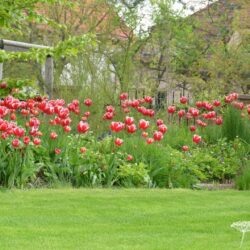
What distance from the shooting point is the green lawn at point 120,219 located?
6.04 meters

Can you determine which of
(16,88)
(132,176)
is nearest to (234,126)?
(132,176)

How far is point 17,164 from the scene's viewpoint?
9.58 m

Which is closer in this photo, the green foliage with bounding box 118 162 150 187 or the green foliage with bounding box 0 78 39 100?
the green foliage with bounding box 118 162 150 187

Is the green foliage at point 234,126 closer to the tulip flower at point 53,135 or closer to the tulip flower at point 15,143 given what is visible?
the tulip flower at point 53,135

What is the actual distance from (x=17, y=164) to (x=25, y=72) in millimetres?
16573

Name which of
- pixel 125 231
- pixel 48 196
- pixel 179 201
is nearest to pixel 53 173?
pixel 48 196

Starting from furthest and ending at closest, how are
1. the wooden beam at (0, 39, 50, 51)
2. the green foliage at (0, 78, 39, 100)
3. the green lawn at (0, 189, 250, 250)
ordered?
the wooden beam at (0, 39, 50, 51)
the green foliage at (0, 78, 39, 100)
the green lawn at (0, 189, 250, 250)

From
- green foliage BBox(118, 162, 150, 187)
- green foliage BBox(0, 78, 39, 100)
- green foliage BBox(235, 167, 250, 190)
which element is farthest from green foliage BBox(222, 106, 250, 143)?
green foliage BBox(0, 78, 39, 100)

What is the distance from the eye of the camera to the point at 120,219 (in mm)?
7164

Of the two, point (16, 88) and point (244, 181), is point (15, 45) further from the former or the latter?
point (244, 181)

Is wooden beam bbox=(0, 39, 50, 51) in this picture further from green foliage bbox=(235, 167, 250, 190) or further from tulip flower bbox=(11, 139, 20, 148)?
green foliage bbox=(235, 167, 250, 190)

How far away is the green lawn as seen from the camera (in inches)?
238

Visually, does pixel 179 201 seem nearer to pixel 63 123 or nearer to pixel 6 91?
pixel 63 123

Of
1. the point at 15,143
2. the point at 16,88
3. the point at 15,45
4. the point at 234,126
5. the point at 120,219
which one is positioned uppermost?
the point at 15,45
